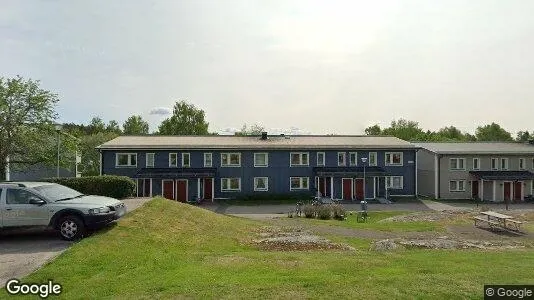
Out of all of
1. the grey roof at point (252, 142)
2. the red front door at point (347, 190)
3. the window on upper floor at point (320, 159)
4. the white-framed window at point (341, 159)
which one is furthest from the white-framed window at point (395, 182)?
the window on upper floor at point (320, 159)

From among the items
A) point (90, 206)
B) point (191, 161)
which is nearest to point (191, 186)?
point (191, 161)

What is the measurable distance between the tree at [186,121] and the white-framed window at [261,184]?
107 feet

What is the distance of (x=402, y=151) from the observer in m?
44.8

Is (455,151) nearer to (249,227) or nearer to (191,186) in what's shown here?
(191,186)

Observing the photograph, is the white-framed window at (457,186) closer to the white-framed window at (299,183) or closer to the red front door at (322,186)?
the red front door at (322,186)

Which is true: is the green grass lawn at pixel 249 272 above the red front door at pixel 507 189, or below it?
above

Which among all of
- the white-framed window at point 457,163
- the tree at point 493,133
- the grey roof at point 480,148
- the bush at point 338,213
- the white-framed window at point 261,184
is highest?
the tree at point 493,133

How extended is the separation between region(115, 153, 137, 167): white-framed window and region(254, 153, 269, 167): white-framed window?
1247cm

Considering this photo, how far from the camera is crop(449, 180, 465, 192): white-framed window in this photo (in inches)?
1795

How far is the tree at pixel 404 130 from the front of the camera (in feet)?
334

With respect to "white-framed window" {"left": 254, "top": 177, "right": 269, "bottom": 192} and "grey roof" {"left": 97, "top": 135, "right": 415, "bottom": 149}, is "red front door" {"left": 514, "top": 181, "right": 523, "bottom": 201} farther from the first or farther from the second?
"white-framed window" {"left": 254, "top": 177, "right": 269, "bottom": 192}

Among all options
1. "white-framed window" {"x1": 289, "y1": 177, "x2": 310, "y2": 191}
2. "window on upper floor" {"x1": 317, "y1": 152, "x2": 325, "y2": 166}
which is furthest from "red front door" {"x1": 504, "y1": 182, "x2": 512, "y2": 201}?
"white-framed window" {"x1": 289, "y1": 177, "x2": 310, "y2": 191}

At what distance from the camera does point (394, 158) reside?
44688 mm

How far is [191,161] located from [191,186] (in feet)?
9.10
